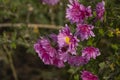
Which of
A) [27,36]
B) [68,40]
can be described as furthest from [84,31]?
[27,36]

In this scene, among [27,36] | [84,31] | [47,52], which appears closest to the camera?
[84,31]

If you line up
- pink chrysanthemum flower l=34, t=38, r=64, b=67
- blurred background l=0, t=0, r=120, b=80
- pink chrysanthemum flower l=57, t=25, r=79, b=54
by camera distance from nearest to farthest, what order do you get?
pink chrysanthemum flower l=57, t=25, r=79, b=54 < pink chrysanthemum flower l=34, t=38, r=64, b=67 < blurred background l=0, t=0, r=120, b=80

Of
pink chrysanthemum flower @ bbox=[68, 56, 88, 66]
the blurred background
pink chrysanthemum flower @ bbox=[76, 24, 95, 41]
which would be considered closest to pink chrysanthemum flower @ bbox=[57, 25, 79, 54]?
pink chrysanthemum flower @ bbox=[76, 24, 95, 41]

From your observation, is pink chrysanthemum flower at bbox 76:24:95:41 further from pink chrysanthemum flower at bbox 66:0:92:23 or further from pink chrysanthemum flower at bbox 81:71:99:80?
pink chrysanthemum flower at bbox 81:71:99:80

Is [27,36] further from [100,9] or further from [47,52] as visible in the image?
[100,9]

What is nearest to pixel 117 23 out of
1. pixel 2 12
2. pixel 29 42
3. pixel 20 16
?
pixel 29 42

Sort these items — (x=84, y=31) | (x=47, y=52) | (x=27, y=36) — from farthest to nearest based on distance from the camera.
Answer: (x=27, y=36), (x=47, y=52), (x=84, y=31)

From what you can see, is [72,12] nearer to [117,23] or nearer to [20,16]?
Answer: [117,23]
